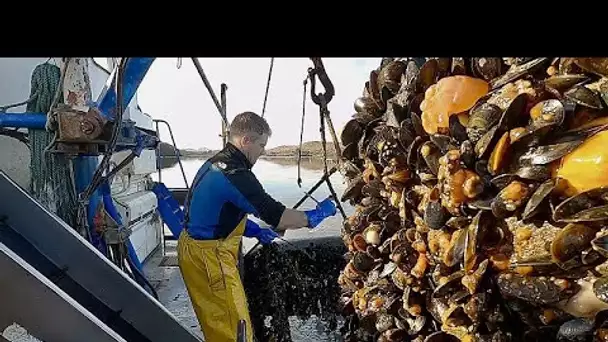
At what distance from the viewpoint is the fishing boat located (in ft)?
6.51

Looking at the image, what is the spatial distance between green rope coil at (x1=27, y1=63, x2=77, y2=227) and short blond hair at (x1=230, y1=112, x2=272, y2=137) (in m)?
1.46

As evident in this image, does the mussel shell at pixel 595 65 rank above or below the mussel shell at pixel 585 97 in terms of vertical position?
above

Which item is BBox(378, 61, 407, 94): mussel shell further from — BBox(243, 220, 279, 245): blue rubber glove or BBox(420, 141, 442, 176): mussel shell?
BBox(243, 220, 279, 245): blue rubber glove

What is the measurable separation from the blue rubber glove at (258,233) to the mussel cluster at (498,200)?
74.9 inches

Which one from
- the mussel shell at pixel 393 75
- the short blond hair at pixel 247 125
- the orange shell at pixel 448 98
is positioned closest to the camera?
the orange shell at pixel 448 98

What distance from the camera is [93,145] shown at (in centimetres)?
414

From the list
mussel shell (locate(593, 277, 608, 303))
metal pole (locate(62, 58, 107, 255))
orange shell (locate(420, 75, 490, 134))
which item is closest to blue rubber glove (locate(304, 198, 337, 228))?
metal pole (locate(62, 58, 107, 255))

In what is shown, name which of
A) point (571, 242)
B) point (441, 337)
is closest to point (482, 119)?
point (571, 242)

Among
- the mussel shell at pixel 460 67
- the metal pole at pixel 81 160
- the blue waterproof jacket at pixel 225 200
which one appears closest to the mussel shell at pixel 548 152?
the mussel shell at pixel 460 67

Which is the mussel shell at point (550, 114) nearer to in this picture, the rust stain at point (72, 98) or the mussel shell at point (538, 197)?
the mussel shell at point (538, 197)

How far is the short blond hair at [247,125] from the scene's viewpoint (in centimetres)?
378
